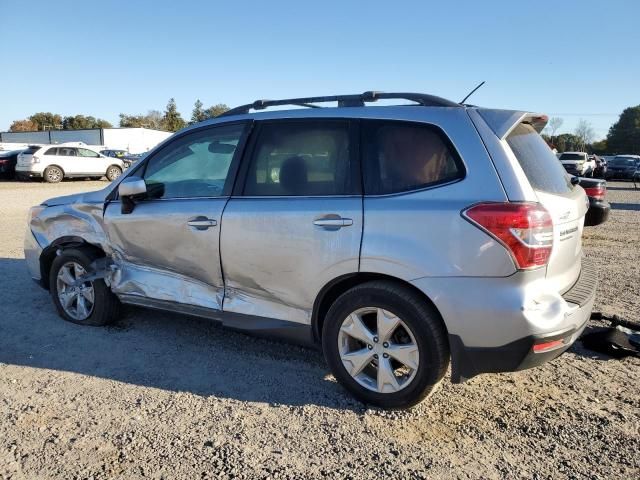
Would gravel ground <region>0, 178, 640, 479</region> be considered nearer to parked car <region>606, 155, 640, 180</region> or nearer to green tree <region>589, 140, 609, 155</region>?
parked car <region>606, 155, 640, 180</region>

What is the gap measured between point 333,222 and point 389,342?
2.64 ft

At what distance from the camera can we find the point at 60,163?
78.4 ft

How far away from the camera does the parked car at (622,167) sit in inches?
1276

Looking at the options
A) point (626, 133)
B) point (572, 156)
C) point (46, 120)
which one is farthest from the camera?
point (46, 120)

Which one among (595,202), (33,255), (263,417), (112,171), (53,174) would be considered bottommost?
(263,417)

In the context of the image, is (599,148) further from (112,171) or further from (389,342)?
(389,342)

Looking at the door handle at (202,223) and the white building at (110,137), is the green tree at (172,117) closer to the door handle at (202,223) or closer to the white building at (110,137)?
the white building at (110,137)

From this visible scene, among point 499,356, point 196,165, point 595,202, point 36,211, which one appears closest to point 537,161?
point 499,356

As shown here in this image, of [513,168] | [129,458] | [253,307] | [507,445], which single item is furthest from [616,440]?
[129,458]

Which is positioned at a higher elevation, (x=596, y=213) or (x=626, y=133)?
(x=626, y=133)

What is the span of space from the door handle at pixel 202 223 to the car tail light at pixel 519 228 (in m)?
1.83

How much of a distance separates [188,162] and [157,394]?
1.78m

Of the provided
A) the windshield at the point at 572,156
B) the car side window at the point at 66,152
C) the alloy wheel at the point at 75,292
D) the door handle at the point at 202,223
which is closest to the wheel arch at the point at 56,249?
the alloy wheel at the point at 75,292

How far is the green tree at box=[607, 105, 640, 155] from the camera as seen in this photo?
7543cm
